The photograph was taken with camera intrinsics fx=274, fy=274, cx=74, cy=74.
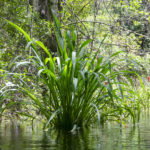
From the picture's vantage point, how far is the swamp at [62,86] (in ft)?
7.13

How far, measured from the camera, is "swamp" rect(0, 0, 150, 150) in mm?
2172

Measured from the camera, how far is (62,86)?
2.70 metres

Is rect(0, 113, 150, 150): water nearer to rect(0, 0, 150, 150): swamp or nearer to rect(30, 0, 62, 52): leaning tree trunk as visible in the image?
rect(0, 0, 150, 150): swamp

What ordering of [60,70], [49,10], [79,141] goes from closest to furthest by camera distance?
[79,141] → [60,70] → [49,10]

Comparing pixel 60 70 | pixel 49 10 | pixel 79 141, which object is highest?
pixel 49 10

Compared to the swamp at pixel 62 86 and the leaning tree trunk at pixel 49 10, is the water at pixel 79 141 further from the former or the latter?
the leaning tree trunk at pixel 49 10

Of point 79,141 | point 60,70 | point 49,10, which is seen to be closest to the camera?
point 79,141

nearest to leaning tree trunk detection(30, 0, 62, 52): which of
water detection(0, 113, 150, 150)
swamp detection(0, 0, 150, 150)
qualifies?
swamp detection(0, 0, 150, 150)

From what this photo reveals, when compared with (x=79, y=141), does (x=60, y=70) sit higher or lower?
higher

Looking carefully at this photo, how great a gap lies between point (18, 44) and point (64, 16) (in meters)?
1.65

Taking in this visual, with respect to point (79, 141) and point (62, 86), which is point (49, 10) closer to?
point (62, 86)

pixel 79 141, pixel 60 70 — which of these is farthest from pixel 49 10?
pixel 79 141

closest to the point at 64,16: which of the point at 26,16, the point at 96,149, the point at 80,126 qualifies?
the point at 26,16

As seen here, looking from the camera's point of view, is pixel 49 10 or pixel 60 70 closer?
pixel 60 70
